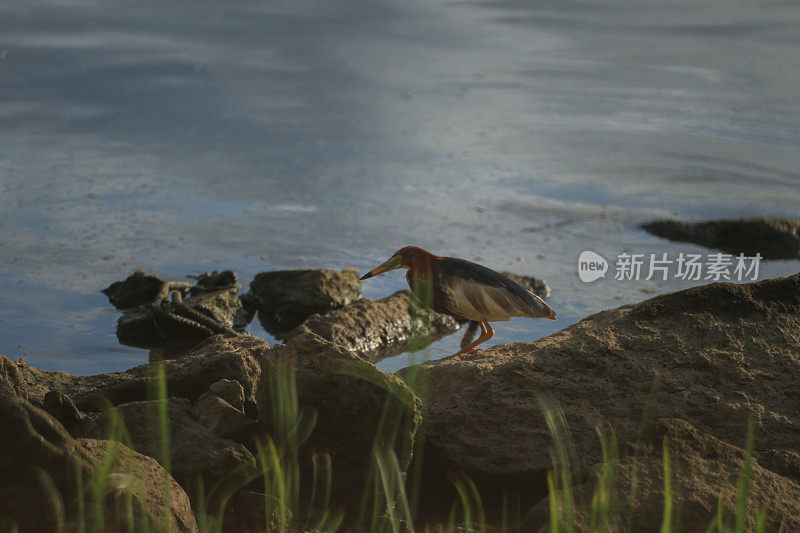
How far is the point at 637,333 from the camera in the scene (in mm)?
3930

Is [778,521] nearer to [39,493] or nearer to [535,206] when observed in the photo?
[39,493]

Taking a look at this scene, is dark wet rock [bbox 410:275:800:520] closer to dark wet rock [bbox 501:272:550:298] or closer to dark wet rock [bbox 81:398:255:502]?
dark wet rock [bbox 81:398:255:502]

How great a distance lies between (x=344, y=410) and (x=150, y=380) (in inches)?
37.7

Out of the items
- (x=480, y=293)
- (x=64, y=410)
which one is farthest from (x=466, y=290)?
(x=64, y=410)

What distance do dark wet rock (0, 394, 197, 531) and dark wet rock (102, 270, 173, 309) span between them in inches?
144

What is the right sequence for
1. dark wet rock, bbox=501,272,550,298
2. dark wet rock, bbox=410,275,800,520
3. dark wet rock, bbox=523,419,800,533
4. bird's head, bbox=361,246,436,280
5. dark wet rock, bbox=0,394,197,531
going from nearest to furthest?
dark wet rock, bbox=0,394,197,531 → dark wet rock, bbox=523,419,800,533 → dark wet rock, bbox=410,275,800,520 → bird's head, bbox=361,246,436,280 → dark wet rock, bbox=501,272,550,298

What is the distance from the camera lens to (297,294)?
6.16m

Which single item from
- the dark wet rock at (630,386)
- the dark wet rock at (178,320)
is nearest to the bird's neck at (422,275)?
the dark wet rock at (630,386)

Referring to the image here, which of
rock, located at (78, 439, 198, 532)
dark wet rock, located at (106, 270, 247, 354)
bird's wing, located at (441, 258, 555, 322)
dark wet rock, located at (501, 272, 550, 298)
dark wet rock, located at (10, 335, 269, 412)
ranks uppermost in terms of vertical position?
bird's wing, located at (441, 258, 555, 322)

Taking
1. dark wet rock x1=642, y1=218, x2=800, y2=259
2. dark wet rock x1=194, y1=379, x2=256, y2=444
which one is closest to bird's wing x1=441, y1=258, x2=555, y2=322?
dark wet rock x1=194, y1=379, x2=256, y2=444

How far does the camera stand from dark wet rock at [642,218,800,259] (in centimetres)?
798

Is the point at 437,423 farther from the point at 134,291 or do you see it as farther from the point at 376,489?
the point at 134,291

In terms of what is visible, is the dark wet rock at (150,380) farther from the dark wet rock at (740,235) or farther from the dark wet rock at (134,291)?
the dark wet rock at (740,235)

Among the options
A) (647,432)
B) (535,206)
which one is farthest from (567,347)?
(535,206)
